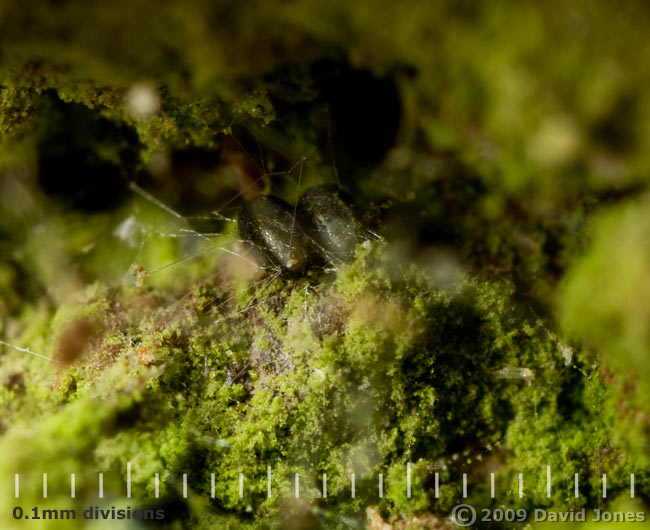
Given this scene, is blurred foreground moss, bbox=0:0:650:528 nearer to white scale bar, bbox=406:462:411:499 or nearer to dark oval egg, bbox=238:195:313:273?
white scale bar, bbox=406:462:411:499

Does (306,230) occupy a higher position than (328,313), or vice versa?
(306,230)

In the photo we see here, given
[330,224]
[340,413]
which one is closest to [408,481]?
[340,413]

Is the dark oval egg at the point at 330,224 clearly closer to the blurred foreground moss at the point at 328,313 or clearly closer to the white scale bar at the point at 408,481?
the blurred foreground moss at the point at 328,313

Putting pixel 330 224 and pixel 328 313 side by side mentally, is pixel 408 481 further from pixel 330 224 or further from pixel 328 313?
pixel 330 224

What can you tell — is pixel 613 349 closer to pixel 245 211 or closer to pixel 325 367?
pixel 325 367

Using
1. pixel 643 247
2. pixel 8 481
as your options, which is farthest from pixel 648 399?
pixel 8 481

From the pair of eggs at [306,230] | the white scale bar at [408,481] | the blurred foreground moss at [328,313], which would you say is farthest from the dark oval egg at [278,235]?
the white scale bar at [408,481]

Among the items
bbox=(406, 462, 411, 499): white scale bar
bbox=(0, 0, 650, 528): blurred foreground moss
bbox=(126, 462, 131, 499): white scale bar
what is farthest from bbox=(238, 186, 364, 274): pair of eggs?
bbox=(126, 462, 131, 499): white scale bar
